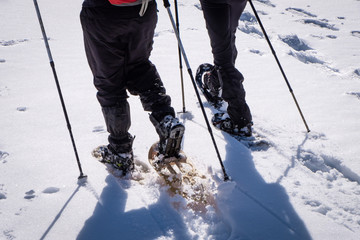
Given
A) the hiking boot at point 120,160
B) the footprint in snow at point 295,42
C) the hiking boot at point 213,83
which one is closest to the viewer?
the hiking boot at point 120,160

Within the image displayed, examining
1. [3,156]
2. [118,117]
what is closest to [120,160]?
[118,117]

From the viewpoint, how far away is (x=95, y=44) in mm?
1904

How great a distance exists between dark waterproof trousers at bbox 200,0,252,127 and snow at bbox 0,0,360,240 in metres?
0.32

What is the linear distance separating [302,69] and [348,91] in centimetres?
107

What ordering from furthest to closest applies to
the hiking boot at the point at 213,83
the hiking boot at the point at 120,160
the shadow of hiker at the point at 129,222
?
1. the hiking boot at the point at 213,83
2. the hiking boot at the point at 120,160
3. the shadow of hiker at the point at 129,222

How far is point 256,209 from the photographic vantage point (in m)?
1.86

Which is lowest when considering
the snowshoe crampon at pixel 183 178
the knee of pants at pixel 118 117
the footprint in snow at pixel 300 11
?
the footprint in snow at pixel 300 11

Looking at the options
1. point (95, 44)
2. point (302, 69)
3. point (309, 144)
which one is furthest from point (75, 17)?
point (309, 144)

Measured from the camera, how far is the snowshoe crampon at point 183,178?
1.94 meters

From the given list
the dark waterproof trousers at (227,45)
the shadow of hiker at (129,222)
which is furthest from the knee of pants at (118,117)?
the dark waterproof trousers at (227,45)

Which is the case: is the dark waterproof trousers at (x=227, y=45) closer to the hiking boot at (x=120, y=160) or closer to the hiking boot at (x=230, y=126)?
the hiking boot at (x=230, y=126)

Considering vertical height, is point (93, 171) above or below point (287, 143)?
above

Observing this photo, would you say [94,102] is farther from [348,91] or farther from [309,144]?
[348,91]

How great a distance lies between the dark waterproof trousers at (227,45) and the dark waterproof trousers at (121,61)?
2.57 feet
